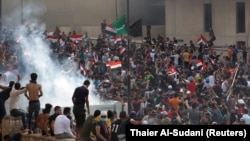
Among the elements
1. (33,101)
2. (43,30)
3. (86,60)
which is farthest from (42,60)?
(33,101)

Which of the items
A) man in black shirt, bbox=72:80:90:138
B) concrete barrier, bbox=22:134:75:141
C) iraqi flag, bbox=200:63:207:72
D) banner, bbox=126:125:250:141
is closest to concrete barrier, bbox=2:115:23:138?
concrete barrier, bbox=22:134:75:141

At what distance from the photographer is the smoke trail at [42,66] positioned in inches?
1215

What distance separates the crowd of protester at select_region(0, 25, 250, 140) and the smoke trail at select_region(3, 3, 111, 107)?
1.31ft

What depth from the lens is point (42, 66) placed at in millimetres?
37406

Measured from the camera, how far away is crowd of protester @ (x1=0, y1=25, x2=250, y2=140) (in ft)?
75.4

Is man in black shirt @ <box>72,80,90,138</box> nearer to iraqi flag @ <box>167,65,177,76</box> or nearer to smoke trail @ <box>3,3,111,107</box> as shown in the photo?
smoke trail @ <box>3,3,111,107</box>

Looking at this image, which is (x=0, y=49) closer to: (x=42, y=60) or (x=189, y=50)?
(x=42, y=60)

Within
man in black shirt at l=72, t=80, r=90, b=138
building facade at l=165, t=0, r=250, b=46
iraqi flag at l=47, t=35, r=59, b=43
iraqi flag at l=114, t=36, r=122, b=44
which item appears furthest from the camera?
building facade at l=165, t=0, r=250, b=46

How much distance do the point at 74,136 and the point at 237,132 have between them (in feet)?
23.6

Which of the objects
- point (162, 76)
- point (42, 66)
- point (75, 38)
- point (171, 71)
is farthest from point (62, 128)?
point (75, 38)

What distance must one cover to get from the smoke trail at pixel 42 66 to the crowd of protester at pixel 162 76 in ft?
1.31

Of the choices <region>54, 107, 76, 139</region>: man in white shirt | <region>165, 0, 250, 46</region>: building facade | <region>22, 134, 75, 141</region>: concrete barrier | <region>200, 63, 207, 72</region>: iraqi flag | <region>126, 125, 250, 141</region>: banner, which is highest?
<region>165, 0, 250, 46</region>: building facade

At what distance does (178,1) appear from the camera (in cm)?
4566
